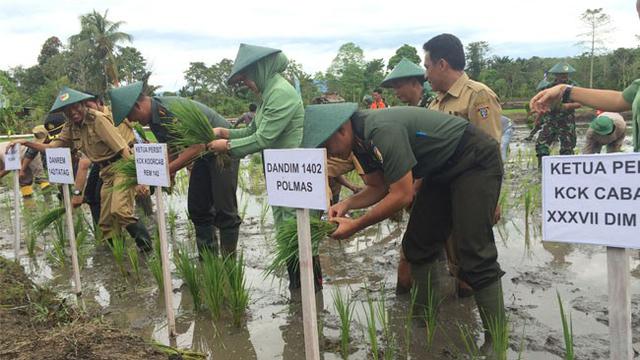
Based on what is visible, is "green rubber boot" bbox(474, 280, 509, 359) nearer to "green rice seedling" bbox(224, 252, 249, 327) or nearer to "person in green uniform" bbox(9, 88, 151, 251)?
"green rice seedling" bbox(224, 252, 249, 327)

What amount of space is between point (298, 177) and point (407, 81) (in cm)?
237

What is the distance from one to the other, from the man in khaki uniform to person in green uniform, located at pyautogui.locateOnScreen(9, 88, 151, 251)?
275cm

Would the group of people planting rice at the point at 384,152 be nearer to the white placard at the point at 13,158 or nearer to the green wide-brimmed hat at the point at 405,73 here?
the green wide-brimmed hat at the point at 405,73

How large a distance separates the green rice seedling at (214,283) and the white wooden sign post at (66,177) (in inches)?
49.6

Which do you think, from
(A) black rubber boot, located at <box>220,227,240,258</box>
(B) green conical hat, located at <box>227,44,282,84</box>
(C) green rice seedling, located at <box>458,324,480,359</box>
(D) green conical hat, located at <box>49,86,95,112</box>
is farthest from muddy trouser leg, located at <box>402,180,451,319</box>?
(D) green conical hat, located at <box>49,86,95,112</box>

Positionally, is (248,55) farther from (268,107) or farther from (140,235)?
(140,235)

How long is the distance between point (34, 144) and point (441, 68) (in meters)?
5.08

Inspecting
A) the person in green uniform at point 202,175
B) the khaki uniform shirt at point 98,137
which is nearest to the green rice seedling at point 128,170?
the person in green uniform at point 202,175

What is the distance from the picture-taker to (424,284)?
9.51 ft

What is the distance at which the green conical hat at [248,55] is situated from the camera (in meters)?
3.21

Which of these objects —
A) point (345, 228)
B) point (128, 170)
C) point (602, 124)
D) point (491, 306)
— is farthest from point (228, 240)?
point (602, 124)

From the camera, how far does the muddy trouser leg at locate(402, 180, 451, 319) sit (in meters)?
2.72

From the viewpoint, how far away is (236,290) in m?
3.04

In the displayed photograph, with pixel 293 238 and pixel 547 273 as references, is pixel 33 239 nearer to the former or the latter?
pixel 293 238
